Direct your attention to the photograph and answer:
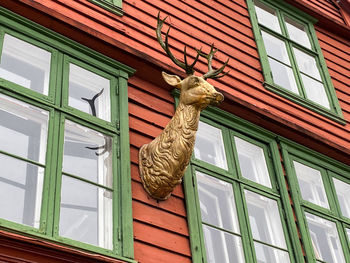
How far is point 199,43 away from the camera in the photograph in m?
8.74

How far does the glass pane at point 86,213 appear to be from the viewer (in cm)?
545

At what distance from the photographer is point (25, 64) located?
6402 mm

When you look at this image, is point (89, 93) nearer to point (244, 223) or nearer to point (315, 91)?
point (244, 223)

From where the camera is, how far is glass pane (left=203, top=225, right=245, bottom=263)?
6.41 metres

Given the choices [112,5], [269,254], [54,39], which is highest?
[112,5]

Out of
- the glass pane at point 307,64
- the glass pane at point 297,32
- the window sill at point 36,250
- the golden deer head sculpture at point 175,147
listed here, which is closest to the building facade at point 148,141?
the window sill at point 36,250

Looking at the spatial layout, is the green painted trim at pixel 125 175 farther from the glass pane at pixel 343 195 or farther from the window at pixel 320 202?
the glass pane at pixel 343 195

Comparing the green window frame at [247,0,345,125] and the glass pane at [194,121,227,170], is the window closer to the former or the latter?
the glass pane at [194,121,227,170]

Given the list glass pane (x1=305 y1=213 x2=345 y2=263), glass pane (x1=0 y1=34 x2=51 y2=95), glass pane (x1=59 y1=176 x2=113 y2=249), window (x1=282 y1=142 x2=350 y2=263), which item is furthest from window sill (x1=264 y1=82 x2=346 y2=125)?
glass pane (x1=59 y1=176 x2=113 y2=249)

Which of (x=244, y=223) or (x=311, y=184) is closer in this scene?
(x=244, y=223)

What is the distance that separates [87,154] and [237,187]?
1855 mm

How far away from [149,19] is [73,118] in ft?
8.34

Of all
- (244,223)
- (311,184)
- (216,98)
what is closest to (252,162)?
(311,184)

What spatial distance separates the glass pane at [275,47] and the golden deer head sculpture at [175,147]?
3575mm
